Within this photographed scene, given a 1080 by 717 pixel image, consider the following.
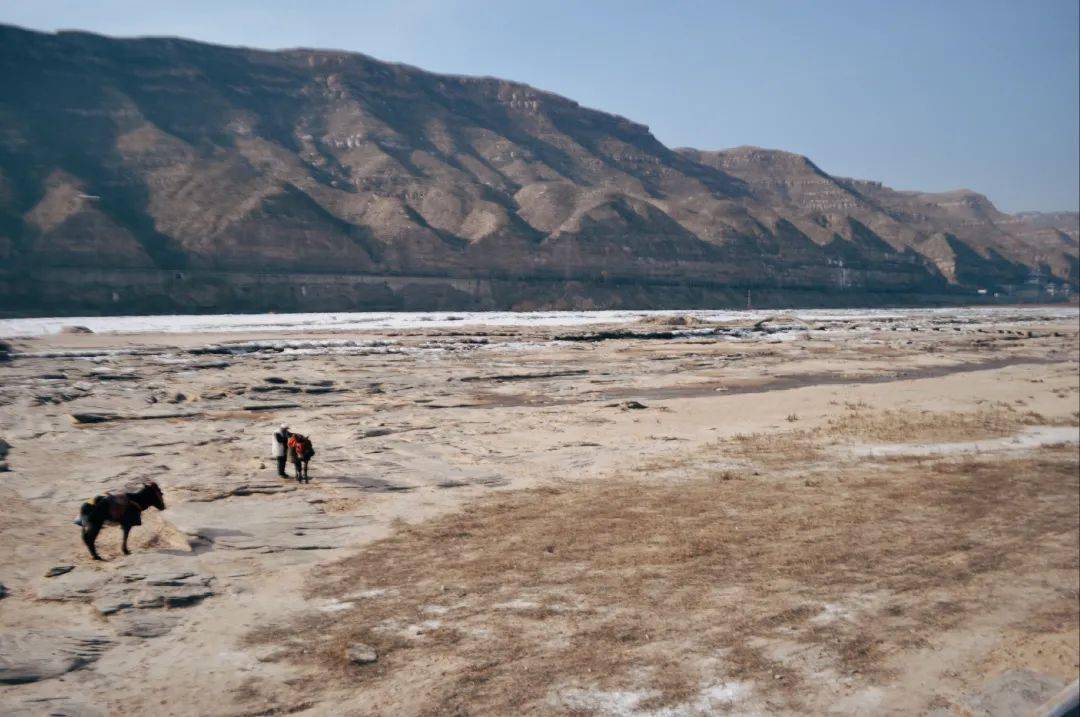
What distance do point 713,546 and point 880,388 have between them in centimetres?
2003

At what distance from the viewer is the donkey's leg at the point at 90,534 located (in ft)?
29.1

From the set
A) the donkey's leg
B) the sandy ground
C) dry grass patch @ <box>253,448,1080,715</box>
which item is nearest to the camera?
the sandy ground

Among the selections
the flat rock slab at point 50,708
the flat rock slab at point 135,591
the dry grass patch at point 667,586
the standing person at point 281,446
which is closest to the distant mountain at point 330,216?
the standing person at point 281,446

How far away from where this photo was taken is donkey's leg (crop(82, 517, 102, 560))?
29.1 feet

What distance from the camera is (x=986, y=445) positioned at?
17797 mm

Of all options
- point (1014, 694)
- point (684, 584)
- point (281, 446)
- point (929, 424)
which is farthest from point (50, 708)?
point (929, 424)

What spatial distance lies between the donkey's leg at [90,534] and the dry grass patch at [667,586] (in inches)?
103

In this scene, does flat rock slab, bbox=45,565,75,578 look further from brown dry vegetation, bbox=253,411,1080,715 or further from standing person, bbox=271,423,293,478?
standing person, bbox=271,423,293,478

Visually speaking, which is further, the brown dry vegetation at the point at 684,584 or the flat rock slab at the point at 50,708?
the brown dry vegetation at the point at 684,584

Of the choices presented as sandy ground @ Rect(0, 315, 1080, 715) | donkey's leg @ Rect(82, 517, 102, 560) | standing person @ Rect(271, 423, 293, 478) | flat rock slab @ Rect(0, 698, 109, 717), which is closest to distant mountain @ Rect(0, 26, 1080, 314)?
sandy ground @ Rect(0, 315, 1080, 715)

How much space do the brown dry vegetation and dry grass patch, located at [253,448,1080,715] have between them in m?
0.03

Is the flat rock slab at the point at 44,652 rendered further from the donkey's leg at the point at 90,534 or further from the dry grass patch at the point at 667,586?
the donkey's leg at the point at 90,534

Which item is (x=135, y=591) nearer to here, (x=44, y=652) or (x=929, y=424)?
(x=44, y=652)

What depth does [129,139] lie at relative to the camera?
340 ft
